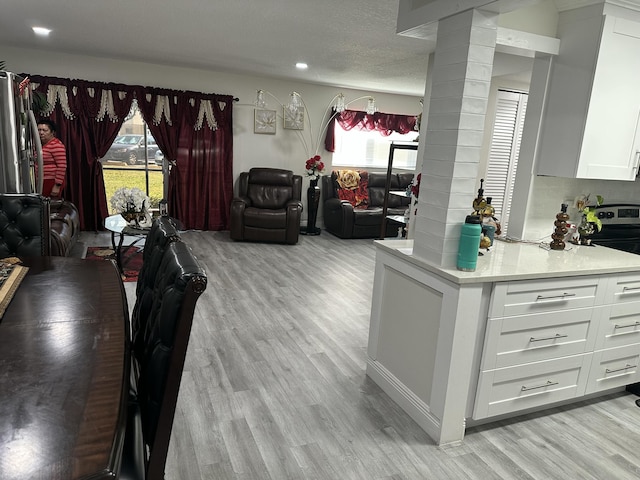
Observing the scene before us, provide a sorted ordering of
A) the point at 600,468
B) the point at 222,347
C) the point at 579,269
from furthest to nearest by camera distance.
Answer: the point at 222,347 < the point at 579,269 < the point at 600,468

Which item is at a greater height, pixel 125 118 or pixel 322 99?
pixel 322 99

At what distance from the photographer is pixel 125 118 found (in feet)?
19.8

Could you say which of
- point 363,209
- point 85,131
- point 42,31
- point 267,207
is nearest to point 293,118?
point 267,207

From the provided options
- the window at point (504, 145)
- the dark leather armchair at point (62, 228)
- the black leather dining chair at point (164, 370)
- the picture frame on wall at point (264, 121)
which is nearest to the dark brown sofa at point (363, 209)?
the picture frame on wall at point (264, 121)

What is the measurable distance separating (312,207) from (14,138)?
4.30 m

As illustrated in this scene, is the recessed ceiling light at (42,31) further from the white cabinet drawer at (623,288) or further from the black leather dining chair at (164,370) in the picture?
the white cabinet drawer at (623,288)

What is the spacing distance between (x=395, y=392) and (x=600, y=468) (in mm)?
990

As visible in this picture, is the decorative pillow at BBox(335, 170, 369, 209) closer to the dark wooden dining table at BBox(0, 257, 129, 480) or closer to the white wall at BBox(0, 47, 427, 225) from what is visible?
the white wall at BBox(0, 47, 427, 225)

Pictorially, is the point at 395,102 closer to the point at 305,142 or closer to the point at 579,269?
the point at 305,142

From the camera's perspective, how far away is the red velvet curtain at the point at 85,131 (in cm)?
567

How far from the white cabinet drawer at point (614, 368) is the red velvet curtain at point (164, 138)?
5352 mm

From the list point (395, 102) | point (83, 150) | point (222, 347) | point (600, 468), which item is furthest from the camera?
point (395, 102)

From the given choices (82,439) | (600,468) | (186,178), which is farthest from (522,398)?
(186,178)

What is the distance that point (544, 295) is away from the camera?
85.6 inches
